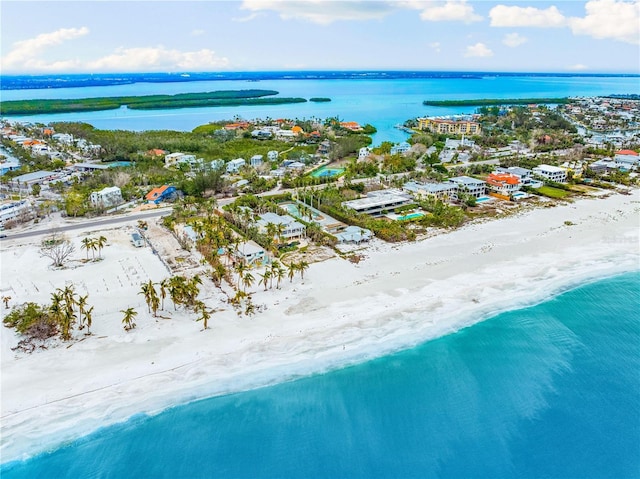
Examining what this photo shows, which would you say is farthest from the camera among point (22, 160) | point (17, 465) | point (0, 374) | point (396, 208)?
point (22, 160)

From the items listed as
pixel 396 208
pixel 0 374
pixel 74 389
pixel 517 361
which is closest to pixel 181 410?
pixel 74 389

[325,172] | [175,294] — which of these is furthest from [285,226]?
[325,172]

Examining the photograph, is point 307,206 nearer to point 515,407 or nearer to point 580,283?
point 580,283

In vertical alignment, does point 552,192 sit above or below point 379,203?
below

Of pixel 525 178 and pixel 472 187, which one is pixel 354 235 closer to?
pixel 472 187

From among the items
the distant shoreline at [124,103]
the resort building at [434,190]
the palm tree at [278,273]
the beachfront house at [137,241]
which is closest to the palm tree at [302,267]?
the palm tree at [278,273]
